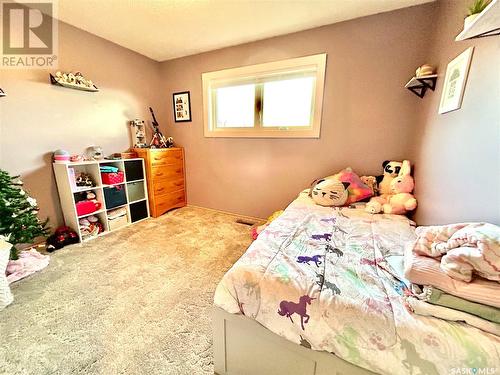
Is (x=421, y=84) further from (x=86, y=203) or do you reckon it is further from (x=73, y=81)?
(x=86, y=203)

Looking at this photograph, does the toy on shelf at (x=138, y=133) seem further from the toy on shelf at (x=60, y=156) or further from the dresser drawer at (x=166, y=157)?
the toy on shelf at (x=60, y=156)

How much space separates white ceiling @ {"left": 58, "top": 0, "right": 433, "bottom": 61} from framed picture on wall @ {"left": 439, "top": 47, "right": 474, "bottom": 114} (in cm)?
93

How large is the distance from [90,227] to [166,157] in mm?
1314

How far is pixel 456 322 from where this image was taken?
68 centimetres

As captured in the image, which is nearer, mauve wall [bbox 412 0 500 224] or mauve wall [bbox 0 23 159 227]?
mauve wall [bbox 412 0 500 224]

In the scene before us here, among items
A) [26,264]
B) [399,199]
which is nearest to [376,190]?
[399,199]

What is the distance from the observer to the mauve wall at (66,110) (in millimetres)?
1933

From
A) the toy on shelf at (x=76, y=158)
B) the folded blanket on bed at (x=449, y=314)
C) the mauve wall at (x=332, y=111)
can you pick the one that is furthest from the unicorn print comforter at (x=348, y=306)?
the toy on shelf at (x=76, y=158)

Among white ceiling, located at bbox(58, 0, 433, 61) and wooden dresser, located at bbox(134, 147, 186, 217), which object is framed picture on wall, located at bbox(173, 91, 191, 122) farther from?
white ceiling, located at bbox(58, 0, 433, 61)

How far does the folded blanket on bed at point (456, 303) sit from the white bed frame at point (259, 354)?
35cm

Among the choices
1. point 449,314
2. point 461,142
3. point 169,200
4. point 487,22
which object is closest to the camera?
point 449,314

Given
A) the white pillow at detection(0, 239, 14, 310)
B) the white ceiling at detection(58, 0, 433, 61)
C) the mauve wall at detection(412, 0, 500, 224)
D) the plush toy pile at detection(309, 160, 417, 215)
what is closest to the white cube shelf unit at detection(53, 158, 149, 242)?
the white pillow at detection(0, 239, 14, 310)

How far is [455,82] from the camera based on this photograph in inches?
51.4

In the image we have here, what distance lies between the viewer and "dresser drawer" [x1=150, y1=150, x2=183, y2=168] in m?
2.87
